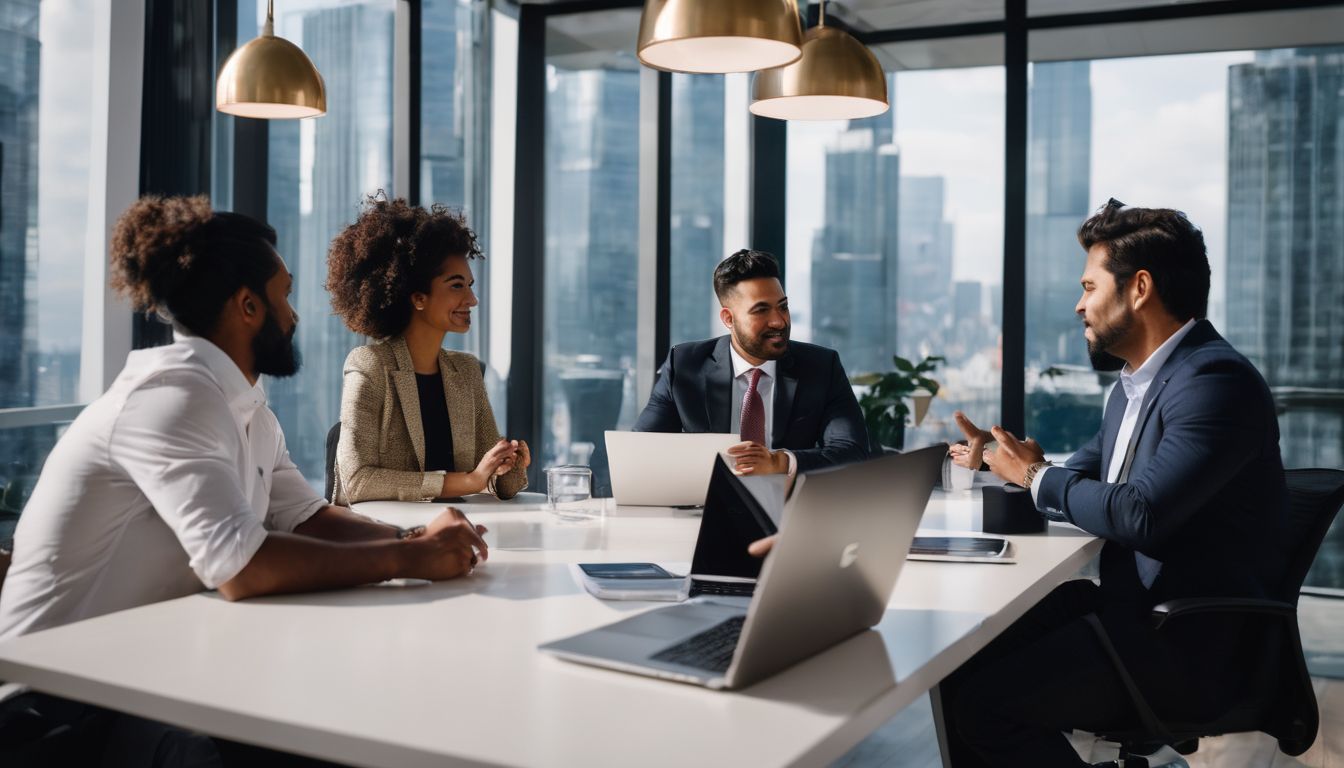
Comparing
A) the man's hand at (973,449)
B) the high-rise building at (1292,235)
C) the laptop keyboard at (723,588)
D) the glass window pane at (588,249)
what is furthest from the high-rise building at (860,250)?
the laptop keyboard at (723,588)

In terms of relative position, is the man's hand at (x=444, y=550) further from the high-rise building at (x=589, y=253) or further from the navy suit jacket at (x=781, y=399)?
the high-rise building at (x=589, y=253)

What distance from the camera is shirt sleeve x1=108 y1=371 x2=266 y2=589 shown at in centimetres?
174

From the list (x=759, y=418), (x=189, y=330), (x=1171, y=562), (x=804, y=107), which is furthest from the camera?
(x=759, y=418)

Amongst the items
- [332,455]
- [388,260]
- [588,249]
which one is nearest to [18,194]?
[388,260]

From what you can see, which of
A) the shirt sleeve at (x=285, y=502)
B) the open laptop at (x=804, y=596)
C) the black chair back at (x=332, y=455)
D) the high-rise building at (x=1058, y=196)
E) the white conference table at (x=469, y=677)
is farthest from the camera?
the high-rise building at (x=1058, y=196)

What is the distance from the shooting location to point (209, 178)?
12.5 ft

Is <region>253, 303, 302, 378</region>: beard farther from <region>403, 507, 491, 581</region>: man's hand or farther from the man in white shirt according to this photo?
<region>403, 507, 491, 581</region>: man's hand

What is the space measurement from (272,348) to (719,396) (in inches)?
67.9

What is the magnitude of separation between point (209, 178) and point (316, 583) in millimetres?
2400

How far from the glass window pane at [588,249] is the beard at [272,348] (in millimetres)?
3432

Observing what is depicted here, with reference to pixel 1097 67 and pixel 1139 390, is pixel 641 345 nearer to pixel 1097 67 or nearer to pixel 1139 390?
pixel 1097 67

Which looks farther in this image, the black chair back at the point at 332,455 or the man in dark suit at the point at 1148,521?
the black chair back at the point at 332,455

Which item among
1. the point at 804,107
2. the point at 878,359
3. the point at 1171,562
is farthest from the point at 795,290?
the point at 1171,562

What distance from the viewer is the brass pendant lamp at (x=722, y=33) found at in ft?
7.16
